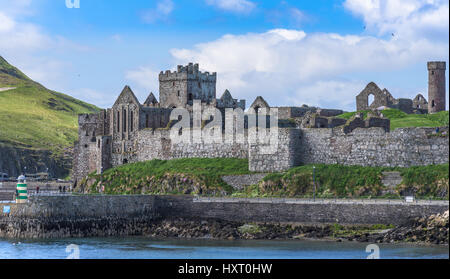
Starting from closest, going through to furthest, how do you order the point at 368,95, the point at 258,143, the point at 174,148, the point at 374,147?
the point at 374,147 → the point at 258,143 → the point at 174,148 → the point at 368,95

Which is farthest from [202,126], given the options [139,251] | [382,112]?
[139,251]

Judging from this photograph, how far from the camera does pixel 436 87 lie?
98.1 metres

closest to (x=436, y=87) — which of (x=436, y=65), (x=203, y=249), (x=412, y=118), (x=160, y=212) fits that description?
(x=436, y=65)

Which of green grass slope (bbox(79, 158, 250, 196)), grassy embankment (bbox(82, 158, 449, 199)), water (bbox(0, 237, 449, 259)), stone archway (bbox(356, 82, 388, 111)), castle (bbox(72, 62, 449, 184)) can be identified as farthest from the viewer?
stone archway (bbox(356, 82, 388, 111))

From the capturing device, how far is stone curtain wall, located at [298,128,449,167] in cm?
7188

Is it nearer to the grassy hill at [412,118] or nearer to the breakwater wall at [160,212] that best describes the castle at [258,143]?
the grassy hill at [412,118]

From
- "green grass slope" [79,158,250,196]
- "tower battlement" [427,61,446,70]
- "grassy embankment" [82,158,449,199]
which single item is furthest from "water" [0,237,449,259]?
"tower battlement" [427,61,446,70]

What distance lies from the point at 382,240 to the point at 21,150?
94.9 m

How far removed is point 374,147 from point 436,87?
26.0 metres

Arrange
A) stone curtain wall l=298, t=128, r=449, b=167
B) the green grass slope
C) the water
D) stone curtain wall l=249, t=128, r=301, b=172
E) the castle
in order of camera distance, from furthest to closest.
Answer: the green grass slope, stone curtain wall l=249, t=128, r=301, b=172, the castle, stone curtain wall l=298, t=128, r=449, b=167, the water

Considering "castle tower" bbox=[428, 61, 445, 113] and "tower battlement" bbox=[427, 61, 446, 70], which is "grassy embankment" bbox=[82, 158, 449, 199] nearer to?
"castle tower" bbox=[428, 61, 445, 113]

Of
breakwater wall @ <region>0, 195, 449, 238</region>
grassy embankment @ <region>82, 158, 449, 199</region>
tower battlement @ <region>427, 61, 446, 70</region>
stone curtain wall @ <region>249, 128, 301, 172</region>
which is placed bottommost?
breakwater wall @ <region>0, 195, 449, 238</region>

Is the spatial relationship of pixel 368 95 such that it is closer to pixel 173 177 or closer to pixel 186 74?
pixel 186 74

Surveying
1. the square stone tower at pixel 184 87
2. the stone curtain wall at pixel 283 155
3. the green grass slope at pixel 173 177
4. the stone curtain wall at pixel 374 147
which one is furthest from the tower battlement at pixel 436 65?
the green grass slope at pixel 173 177
